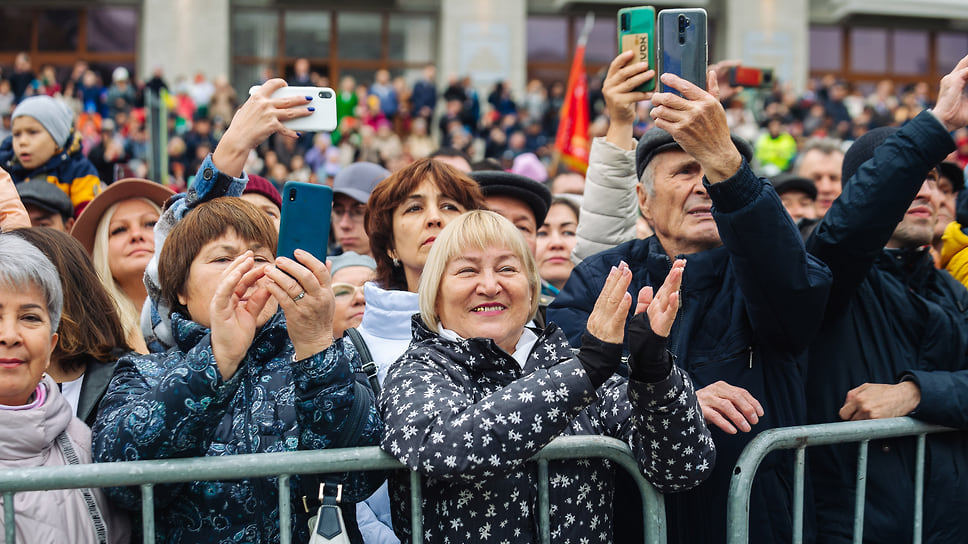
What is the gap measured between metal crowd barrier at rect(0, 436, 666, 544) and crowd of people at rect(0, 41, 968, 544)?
54mm

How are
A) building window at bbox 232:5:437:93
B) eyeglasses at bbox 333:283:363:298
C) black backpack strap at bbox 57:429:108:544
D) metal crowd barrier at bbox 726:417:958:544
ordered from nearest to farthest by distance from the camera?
black backpack strap at bbox 57:429:108:544 → metal crowd barrier at bbox 726:417:958:544 → eyeglasses at bbox 333:283:363:298 → building window at bbox 232:5:437:93

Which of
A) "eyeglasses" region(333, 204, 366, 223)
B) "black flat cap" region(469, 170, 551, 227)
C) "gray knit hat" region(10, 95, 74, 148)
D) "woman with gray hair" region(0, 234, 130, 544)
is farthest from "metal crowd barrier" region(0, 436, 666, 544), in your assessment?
"gray knit hat" region(10, 95, 74, 148)

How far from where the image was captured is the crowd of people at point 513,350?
239cm

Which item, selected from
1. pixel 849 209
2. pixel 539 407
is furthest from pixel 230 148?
pixel 849 209

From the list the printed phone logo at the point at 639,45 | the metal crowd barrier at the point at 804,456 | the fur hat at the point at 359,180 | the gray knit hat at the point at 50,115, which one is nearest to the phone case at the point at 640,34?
the printed phone logo at the point at 639,45

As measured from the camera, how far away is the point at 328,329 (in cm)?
240

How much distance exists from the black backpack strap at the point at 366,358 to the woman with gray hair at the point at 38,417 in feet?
2.51

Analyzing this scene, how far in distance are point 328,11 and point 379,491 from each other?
74.3 feet

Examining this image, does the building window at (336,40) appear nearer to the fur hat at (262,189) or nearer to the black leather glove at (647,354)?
the fur hat at (262,189)

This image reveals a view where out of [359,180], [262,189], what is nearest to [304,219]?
[262,189]

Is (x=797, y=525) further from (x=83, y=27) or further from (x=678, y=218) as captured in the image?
(x=83, y=27)

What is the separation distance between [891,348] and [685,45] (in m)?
1.19

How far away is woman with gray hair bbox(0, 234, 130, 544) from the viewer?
2.43m

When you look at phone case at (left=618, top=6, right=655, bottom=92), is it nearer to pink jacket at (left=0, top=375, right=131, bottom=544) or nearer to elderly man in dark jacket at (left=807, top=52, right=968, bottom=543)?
elderly man in dark jacket at (left=807, top=52, right=968, bottom=543)
